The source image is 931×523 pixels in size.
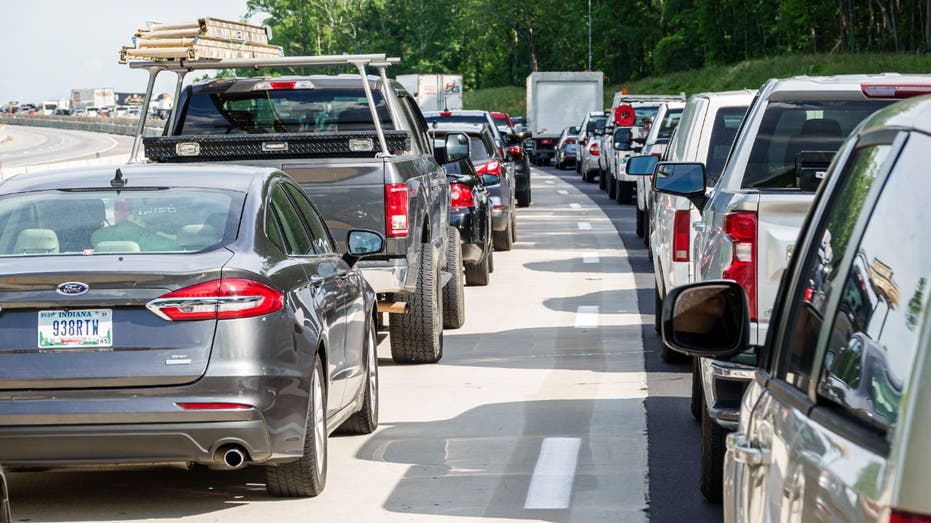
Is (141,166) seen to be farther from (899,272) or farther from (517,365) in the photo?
(899,272)

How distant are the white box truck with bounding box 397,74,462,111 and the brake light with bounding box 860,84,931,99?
72.5m

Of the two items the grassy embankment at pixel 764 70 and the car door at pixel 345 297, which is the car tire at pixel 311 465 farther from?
the grassy embankment at pixel 764 70

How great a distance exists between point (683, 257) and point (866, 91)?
416cm

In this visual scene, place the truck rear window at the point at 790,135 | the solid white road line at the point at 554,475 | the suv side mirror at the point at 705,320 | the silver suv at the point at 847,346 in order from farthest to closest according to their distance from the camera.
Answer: the truck rear window at the point at 790,135 < the solid white road line at the point at 554,475 < the suv side mirror at the point at 705,320 < the silver suv at the point at 847,346

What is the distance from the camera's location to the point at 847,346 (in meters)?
2.90

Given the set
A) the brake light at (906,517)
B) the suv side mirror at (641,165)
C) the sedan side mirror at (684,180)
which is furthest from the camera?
the suv side mirror at (641,165)

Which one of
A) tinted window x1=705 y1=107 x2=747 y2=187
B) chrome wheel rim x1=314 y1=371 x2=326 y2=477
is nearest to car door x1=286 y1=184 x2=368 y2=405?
chrome wheel rim x1=314 y1=371 x2=326 y2=477

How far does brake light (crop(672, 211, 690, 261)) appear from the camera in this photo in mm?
11094

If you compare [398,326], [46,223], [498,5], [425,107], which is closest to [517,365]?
[398,326]

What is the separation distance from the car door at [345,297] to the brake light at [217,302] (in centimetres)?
106

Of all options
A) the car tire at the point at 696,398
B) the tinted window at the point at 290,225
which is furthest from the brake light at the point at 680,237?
the tinted window at the point at 290,225

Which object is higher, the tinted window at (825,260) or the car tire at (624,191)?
the tinted window at (825,260)

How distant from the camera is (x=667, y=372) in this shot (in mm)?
11195

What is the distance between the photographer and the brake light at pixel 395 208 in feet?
33.3
